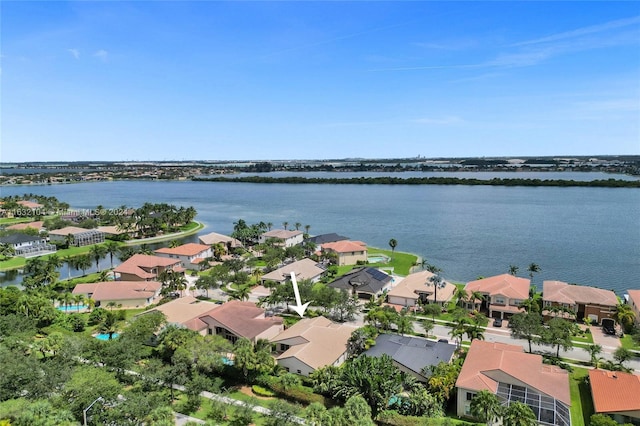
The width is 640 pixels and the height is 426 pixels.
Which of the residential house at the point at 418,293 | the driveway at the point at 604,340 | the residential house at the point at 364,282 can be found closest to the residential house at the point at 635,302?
the driveway at the point at 604,340

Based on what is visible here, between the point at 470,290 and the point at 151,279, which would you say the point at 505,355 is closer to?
the point at 470,290

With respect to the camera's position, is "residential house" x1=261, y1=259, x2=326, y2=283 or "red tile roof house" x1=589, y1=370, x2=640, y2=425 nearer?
"red tile roof house" x1=589, y1=370, x2=640, y2=425

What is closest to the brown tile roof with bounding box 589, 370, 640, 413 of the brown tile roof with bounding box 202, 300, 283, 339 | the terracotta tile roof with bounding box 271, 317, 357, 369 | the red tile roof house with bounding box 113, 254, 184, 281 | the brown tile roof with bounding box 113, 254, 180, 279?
the terracotta tile roof with bounding box 271, 317, 357, 369

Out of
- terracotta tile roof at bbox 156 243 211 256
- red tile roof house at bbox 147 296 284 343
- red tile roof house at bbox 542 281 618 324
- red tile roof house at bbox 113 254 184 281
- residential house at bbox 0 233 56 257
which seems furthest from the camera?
residential house at bbox 0 233 56 257

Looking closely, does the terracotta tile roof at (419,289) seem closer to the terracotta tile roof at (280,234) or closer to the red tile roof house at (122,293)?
→ the red tile roof house at (122,293)

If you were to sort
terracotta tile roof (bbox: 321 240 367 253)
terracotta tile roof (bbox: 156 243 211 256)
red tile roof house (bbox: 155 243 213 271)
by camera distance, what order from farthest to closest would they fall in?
terracotta tile roof (bbox: 321 240 367 253)
terracotta tile roof (bbox: 156 243 211 256)
red tile roof house (bbox: 155 243 213 271)

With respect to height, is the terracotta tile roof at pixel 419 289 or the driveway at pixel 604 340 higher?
the terracotta tile roof at pixel 419 289

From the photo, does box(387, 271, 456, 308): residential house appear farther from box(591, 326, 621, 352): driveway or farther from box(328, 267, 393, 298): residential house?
box(591, 326, 621, 352): driveway
